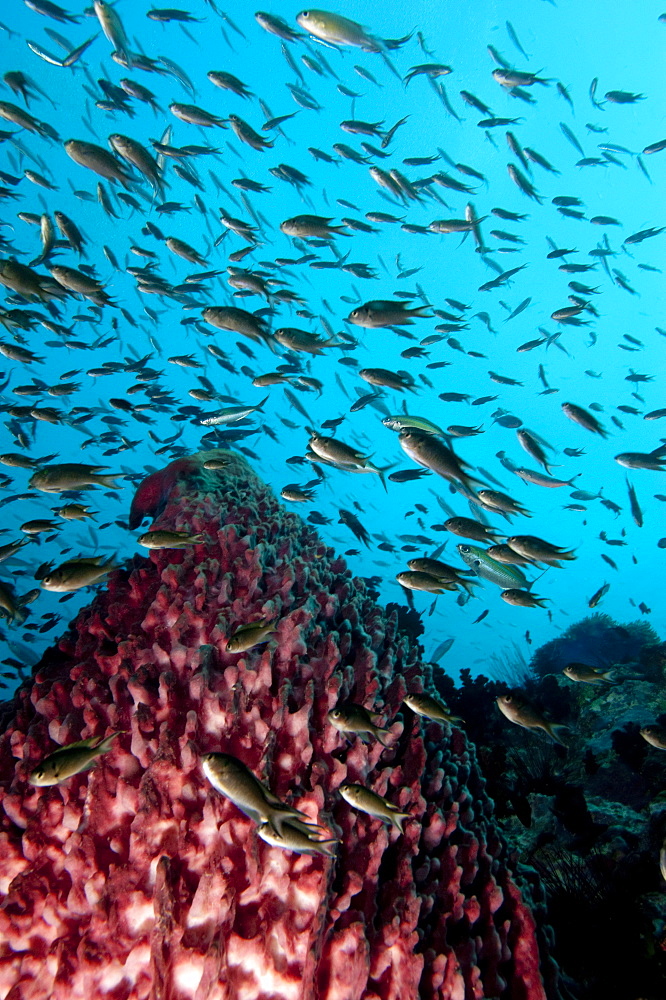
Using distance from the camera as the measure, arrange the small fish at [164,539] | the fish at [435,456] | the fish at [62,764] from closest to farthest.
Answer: the fish at [62,764], the small fish at [164,539], the fish at [435,456]

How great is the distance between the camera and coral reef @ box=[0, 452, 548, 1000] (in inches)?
80.9

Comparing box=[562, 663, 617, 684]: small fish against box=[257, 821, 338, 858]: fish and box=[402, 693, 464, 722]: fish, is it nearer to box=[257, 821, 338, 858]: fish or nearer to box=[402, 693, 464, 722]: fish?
box=[402, 693, 464, 722]: fish

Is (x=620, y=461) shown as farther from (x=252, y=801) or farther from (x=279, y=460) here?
(x=279, y=460)

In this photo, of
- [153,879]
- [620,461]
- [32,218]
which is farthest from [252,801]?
[32,218]

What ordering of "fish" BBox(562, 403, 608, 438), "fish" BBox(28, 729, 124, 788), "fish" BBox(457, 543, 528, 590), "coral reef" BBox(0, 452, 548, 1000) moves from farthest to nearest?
"fish" BBox(562, 403, 608, 438), "fish" BBox(457, 543, 528, 590), "fish" BBox(28, 729, 124, 788), "coral reef" BBox(0, 452, 548, 1000)

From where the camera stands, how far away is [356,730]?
2672mm

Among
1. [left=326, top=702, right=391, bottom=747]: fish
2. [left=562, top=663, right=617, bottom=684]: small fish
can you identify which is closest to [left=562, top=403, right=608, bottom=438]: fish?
[left=562, top=663, right=617, bottom=684]: small fish

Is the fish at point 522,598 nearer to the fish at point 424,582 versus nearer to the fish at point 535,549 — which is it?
the fish at point 535,549

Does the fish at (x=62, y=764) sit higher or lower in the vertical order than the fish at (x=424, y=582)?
lower

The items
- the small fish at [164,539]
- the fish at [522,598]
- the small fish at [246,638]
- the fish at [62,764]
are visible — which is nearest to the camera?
the fish at [62,764]

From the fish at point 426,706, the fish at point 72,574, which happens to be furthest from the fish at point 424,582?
the fish at point 72,574

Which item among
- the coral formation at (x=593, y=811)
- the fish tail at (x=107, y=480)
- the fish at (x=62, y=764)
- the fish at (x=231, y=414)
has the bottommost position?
the coral formation at (x=593, y=811)

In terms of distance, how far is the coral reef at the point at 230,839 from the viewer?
2055 millimetres

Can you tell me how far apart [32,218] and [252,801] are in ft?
36.4
